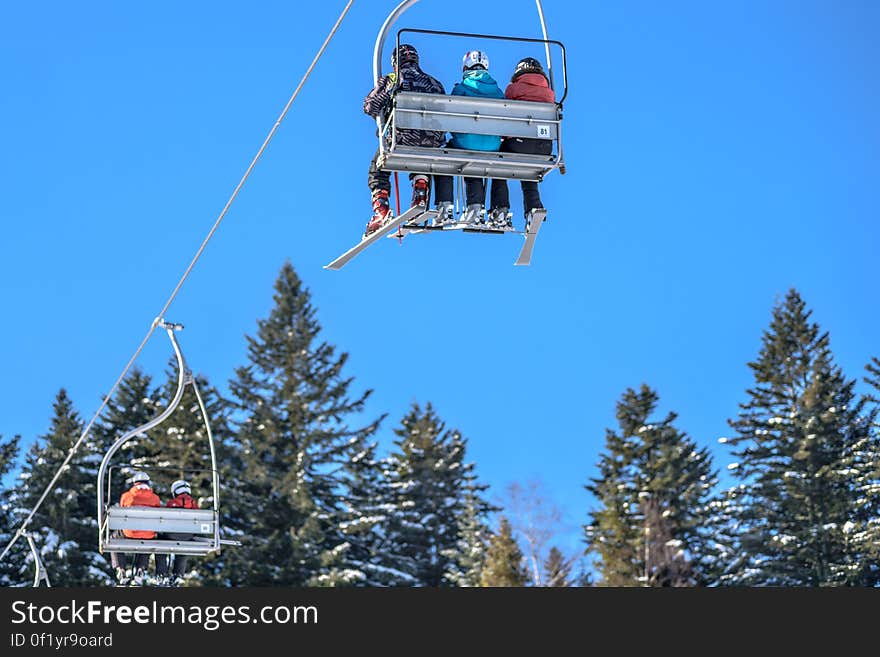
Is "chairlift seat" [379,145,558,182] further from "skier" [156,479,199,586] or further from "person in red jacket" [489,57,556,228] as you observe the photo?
"skier" [156,479,199,586]

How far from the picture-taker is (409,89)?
13.7 m

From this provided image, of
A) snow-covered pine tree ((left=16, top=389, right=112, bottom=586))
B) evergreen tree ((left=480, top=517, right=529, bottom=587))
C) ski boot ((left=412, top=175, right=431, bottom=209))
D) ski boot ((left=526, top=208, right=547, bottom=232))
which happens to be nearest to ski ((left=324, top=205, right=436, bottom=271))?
ski boot ((left=412, top=175, right=431, bottom=209))

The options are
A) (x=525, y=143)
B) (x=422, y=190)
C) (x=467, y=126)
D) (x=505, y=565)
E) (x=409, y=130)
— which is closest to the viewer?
(x=409, y=130)

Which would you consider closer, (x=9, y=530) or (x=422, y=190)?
(x=422, y=190)

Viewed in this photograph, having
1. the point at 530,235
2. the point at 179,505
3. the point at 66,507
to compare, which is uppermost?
the point at 66,507

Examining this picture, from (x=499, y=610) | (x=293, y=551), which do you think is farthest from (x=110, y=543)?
(x=293, y=551)

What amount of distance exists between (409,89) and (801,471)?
3878cm

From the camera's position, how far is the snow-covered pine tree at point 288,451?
4719cm

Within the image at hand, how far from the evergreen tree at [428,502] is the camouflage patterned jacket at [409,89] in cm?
3741

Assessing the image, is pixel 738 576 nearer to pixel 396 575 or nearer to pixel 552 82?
pixel 396 575

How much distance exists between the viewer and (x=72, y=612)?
1692 cm

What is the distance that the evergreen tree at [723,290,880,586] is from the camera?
1906 inches

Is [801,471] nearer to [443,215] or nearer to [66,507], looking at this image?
[66,507]

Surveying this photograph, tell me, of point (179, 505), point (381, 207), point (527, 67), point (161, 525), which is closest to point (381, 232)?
point (381, 207)
